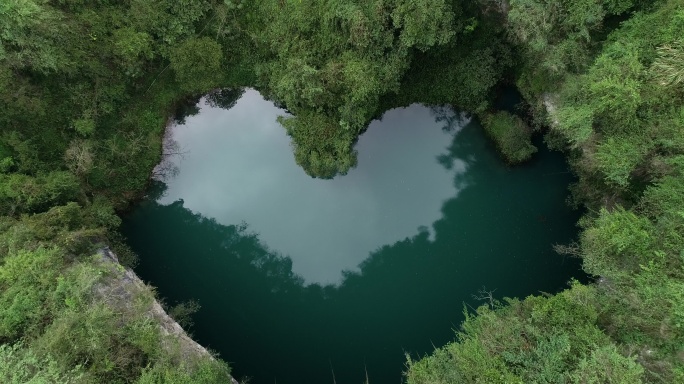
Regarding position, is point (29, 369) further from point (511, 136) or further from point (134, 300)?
point (511, 136)

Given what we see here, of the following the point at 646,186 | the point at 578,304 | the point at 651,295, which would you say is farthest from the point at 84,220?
the point at 646,186

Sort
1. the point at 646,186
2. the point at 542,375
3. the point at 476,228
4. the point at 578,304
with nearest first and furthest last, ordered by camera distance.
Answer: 1. the point at 542,375
2. the point at 578,304
3. the point at 646,186
4. the point at 476,228

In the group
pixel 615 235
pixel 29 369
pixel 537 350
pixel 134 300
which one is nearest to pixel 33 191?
pixel 134 300

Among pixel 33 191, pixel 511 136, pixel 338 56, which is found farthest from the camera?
pixel 511 136

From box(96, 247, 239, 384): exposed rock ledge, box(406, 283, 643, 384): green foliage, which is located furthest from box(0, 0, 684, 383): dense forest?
box(96, 247, 239, 384): exposed rock ledge

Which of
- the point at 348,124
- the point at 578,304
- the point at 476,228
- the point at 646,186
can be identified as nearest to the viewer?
the point at 578,304

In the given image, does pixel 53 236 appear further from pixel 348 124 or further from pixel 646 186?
pixel 646 186

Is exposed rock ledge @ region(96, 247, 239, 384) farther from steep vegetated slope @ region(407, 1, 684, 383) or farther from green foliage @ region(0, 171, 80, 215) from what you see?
steep vegetated slope @ region(407, 1, 684, 383)
